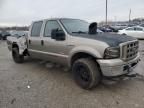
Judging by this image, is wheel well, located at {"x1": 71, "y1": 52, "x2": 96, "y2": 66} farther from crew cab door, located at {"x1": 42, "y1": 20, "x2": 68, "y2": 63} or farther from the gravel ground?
the gravel ground

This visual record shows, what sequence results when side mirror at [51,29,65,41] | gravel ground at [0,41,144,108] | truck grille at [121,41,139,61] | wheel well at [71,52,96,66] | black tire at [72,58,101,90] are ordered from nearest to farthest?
gravel ground at [0,41,144,108] → truck grille at [121,41,139,61] → black tire at [72,58,101,90] → wheel well at [71,52,96,66] → side mirror at [51,29,65,41]

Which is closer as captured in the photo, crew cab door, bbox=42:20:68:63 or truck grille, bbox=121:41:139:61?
truck grille, bbox=121:41:139:61

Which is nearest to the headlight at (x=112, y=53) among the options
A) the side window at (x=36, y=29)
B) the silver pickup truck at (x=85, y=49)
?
the silver pickup truck at (x=85, y=49)

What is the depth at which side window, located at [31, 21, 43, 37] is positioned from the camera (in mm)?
5441

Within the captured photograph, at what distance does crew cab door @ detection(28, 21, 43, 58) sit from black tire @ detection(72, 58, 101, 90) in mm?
1839

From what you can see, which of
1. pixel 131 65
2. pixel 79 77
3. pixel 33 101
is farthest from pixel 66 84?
pixel 131 65

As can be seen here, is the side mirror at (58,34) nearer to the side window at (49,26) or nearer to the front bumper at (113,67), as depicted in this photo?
the side window at (49,26)

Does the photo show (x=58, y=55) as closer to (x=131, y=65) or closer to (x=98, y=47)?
(x=98, y=47)

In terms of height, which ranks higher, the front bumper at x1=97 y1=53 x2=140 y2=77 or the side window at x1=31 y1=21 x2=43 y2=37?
the side window at x1=31 y1=21 x2=43 y2=37

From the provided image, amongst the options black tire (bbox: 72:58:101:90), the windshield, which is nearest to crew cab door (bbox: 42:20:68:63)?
the windshield

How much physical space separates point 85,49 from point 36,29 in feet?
8.52

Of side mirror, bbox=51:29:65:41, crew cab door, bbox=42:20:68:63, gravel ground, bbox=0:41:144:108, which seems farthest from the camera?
crew cab door, bbox=42:20:68:63

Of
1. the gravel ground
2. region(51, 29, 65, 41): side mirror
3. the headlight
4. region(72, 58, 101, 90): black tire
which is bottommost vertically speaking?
the gravel ground

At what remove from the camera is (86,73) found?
396 centimetres
